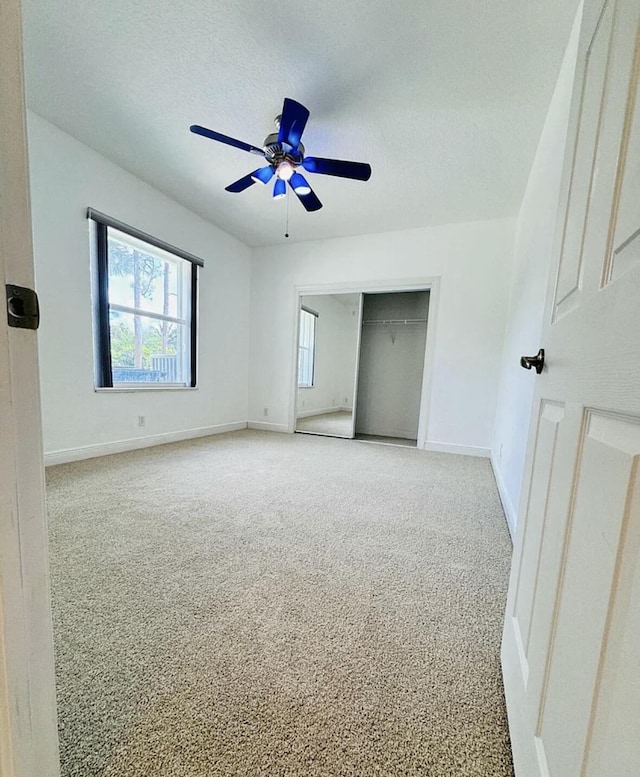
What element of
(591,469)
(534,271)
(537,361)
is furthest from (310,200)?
(591,469)

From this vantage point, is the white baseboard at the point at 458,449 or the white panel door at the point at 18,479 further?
the white baseboard at the point at 458,449

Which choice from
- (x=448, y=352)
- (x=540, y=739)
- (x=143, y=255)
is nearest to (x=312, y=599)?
(x=540, y=739)

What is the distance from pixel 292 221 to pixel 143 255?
165 cm

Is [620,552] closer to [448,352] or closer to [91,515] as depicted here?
[91,515]

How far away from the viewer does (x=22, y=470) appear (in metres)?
0.44

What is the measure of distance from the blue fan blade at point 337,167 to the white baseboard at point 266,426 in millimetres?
3116

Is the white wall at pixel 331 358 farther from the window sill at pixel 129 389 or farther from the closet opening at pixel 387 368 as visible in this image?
the window sill at pixel 129 389

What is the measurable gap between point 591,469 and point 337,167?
2.23 m

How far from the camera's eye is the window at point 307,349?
5738 mm

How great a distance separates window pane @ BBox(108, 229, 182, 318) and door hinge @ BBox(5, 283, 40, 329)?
2.88 metres

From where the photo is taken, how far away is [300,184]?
86.1 inches

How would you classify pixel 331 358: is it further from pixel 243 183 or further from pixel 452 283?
pixel 243 183

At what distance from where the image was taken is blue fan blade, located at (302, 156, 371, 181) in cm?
197

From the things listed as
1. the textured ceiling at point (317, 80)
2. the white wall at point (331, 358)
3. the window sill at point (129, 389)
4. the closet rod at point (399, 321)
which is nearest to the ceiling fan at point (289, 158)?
the textured ceiling at point (317, 80)
